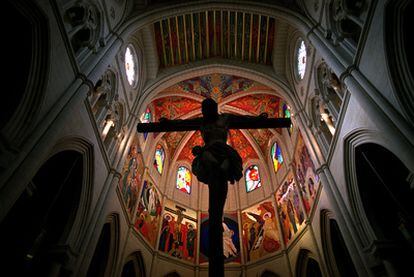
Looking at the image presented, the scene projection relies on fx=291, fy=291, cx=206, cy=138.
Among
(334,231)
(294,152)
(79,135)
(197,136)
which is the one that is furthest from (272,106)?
(79,135)

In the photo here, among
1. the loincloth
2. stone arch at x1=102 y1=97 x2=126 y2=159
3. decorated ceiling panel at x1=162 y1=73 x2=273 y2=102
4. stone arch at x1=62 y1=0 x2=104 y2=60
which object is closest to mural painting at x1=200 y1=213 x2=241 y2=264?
stone arch at x1=102 y1=97 x2=126 y2=159

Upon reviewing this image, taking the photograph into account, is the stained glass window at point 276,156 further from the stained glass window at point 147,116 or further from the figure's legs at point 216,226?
the figure's legs at point 216,226

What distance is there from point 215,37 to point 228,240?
32.1ft

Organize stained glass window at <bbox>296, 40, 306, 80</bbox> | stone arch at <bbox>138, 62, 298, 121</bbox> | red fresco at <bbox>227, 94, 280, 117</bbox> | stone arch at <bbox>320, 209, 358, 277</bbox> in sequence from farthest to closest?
red fresco at <bbox>227, 94, 280, 117</bbox> → stone arch at <bbox>138, 62, 298, 121</bbox> → stained glass window at <bbox>296, 40, 306, 80</bbox> → stone arch at <bbox>320, 209, 358, 277</bbox>

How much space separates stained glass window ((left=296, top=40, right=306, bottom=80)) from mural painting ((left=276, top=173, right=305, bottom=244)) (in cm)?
455

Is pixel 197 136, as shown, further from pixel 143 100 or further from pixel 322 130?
pixel 322 130

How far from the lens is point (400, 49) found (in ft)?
18.4

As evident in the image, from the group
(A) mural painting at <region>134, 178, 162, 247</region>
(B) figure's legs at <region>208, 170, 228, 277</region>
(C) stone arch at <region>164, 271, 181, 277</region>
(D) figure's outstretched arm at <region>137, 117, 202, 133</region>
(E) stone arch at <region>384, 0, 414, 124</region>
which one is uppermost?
(A) mural painting at <region>134, 178, 162, 247</region>

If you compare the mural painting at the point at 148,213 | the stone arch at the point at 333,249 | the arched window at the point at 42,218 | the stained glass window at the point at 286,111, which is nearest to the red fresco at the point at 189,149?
the mural painting at the point at 148,213

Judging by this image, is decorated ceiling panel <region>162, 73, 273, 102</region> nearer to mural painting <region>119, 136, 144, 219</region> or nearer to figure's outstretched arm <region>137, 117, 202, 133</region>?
mural painting <region>119, 136, 144, 219</region>

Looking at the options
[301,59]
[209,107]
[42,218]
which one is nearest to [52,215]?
[42,218]

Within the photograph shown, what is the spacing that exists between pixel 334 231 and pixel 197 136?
10299mm

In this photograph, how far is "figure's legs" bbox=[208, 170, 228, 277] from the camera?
75.9 inches

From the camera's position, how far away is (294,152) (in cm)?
1298
